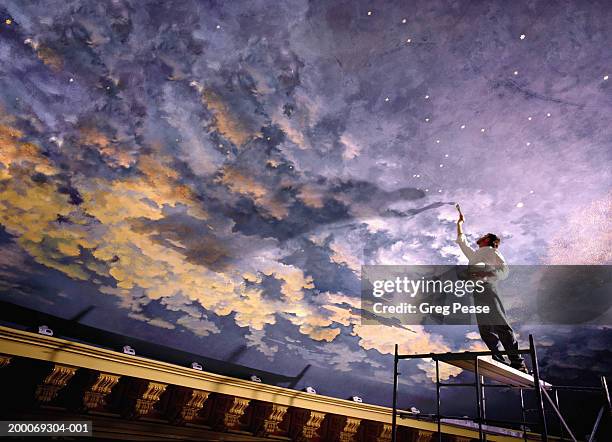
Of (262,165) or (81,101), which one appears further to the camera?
(262,165)

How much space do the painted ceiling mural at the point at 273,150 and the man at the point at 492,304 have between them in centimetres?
179

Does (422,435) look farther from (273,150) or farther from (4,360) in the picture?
(4,360)

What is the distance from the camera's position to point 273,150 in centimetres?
650

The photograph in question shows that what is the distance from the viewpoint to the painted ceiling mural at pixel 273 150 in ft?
16.1

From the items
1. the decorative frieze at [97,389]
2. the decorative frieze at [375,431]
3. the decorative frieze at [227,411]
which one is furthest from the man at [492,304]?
the decorative frieze at [375,431]

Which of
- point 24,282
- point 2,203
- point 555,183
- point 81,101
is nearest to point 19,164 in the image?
point 2,203

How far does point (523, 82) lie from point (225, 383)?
7.20m

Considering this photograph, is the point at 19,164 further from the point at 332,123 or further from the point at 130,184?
the point at 332,123

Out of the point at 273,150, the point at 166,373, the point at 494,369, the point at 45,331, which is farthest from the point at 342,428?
the point at 273,150

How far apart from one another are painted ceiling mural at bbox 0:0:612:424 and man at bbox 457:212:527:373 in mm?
1791

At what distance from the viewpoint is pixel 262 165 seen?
6.71 metres

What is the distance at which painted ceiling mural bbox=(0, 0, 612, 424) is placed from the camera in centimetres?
492

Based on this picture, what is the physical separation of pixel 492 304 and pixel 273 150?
155 inches

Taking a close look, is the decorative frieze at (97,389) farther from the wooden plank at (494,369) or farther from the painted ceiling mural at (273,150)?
the wooden plank at (494,369)
